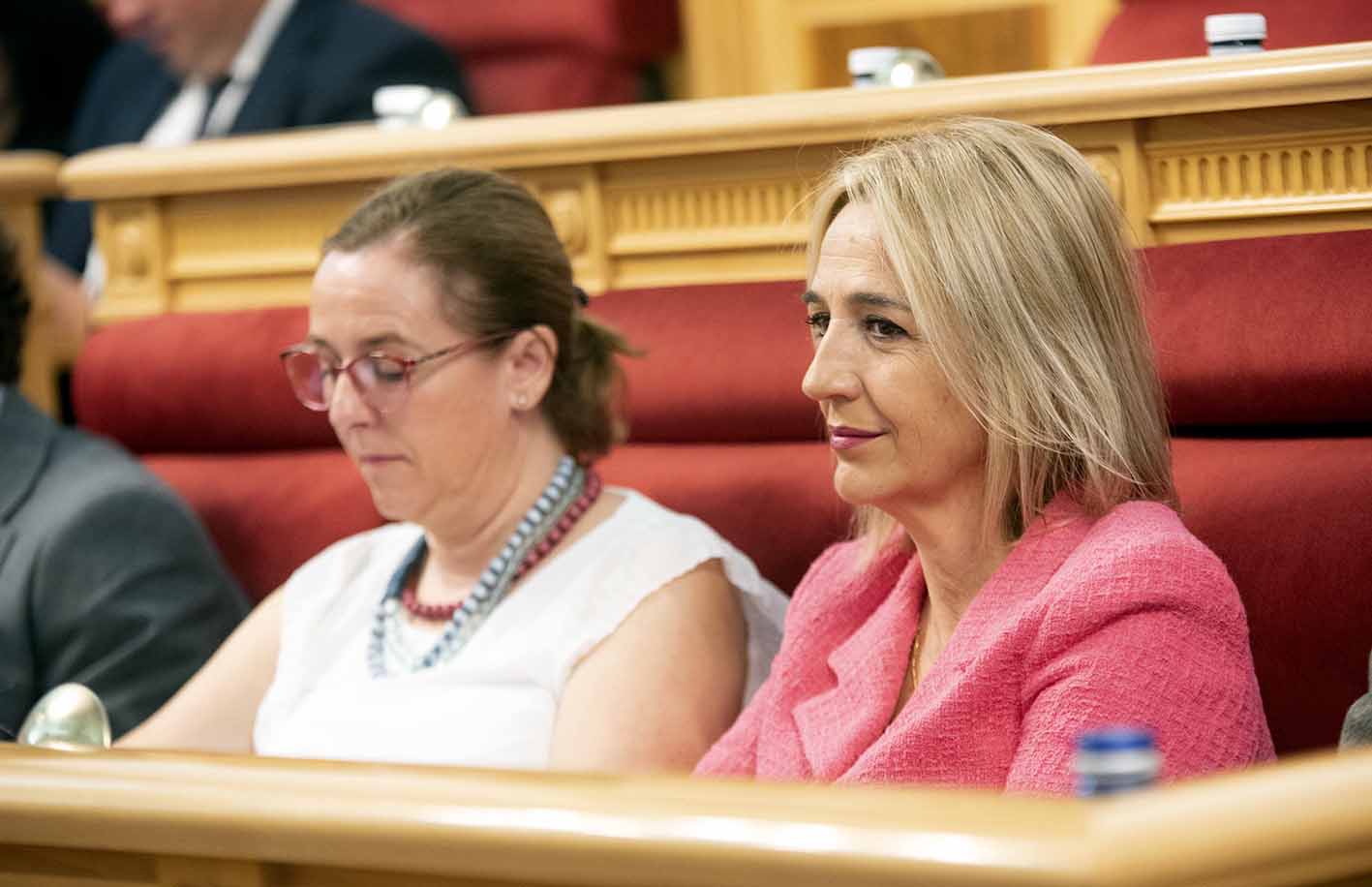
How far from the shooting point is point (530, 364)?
6.59 feet

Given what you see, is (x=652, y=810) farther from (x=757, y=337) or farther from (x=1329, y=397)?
(x=757, y=337)

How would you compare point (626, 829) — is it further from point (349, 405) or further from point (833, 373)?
point (349, 405)

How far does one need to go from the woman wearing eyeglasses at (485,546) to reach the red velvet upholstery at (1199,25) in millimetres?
709

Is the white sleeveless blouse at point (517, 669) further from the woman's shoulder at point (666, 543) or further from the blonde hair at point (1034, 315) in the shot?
the blonde hair at point (1034, 315)

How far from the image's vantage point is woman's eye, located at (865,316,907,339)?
5.13 ft

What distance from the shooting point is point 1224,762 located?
1383 mm

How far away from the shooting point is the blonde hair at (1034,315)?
1500 millimetres

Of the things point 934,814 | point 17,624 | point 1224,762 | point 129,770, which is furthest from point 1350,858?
point 17,624

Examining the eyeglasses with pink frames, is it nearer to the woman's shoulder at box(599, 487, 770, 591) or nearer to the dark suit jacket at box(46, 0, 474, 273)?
the woman's shoulder at box(599, 487, 770, 591)

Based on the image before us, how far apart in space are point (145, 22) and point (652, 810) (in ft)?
9.07

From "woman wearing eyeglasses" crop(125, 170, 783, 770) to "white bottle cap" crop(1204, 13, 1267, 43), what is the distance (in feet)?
2.11

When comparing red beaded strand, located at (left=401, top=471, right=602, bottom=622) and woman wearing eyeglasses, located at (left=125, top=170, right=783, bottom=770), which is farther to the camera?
red beaded strand, located at (left=401, top=471, right=602, bottom=622)

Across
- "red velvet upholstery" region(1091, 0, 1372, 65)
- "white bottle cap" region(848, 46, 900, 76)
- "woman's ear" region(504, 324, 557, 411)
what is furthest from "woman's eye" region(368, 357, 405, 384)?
"red velvet upholstery" region(1091, 0, 1372, 65)

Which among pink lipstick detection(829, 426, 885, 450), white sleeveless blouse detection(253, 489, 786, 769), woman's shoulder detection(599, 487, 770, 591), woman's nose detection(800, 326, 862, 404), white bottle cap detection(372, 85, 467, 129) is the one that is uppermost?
white bottle cap detection(372, 85, 467, 129)
